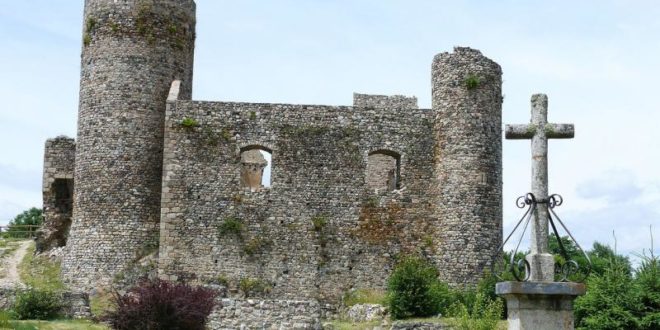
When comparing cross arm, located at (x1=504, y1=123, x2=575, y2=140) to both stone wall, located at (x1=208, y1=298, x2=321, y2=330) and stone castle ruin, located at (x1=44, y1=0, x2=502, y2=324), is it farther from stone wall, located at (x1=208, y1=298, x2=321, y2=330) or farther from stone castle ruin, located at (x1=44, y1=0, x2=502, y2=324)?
stone castle ruin, located at (x1=44, y1=0, x2=502, y2=324)

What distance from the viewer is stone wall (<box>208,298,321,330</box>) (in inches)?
1088

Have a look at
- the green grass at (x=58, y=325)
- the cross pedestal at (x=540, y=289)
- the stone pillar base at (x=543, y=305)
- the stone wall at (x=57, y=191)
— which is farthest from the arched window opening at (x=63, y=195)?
the stone pillar base at (x=543, y=305)

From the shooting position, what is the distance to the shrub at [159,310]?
79.4ft

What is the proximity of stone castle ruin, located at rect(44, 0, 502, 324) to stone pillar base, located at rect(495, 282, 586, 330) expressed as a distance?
17536 mm

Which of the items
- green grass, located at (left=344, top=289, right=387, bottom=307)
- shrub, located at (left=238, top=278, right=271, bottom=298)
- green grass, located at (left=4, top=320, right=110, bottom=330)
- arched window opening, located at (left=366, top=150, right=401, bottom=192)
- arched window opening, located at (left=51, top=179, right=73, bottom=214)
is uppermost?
arched window opening, located at (left=366, top=150, right=401, bottom=192)

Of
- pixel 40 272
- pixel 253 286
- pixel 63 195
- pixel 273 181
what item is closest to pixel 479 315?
pixel 253 286

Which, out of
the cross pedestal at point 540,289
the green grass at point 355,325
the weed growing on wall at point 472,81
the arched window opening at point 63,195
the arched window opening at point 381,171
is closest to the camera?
the cross pedestal at point 540,289

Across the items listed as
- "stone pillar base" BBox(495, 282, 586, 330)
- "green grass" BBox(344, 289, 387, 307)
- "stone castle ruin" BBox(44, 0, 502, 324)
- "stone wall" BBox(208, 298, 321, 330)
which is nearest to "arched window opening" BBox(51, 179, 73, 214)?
"stone castle ruin" BBox(44, 0, 502, 324)

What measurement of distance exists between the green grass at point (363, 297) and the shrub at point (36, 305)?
28.5 ft

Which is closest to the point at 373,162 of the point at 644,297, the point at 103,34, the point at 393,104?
the point at 393,104

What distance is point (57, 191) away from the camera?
120 feet

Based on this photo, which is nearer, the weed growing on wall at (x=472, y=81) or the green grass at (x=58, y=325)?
the green grass at (x=58, y=325)

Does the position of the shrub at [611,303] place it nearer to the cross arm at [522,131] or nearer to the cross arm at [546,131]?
the cross arm at [546,131]

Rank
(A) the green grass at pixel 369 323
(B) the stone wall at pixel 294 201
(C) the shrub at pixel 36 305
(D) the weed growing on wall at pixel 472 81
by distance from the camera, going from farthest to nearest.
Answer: (D) the weed growing on wall at pixel 472 81
(B) the stone wall at pixel 294 201
(C) the shrub at pixel 36 305
(A) the green grass at pixel 369 323
